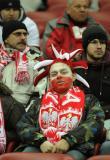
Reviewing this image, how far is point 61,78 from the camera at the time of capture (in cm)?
453

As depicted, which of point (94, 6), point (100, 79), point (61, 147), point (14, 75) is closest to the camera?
point (61, 147)

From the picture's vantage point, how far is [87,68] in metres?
4.78

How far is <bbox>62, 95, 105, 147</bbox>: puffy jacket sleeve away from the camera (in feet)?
14.0

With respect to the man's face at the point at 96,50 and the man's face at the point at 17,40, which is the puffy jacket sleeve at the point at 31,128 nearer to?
the man's face at the point at 96,50

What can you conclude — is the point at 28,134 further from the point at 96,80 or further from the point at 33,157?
the point at 96,80

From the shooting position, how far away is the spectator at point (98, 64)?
4.90 metres

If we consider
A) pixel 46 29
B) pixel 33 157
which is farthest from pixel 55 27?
pixel 33 157

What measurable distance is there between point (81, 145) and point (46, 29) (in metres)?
1.87

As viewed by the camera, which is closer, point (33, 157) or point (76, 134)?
point (33, 157)

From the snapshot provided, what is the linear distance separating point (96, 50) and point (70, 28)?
82 centimetres

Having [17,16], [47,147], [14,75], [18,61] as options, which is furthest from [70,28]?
[47,147]

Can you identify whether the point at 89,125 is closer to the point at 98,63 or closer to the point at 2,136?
the point at 2,136

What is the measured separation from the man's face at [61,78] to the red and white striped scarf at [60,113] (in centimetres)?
4

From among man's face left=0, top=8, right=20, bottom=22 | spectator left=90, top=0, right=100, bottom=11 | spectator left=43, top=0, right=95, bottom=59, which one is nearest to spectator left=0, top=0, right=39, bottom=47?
man's face left=0, top=8, right=20, bottom=22
